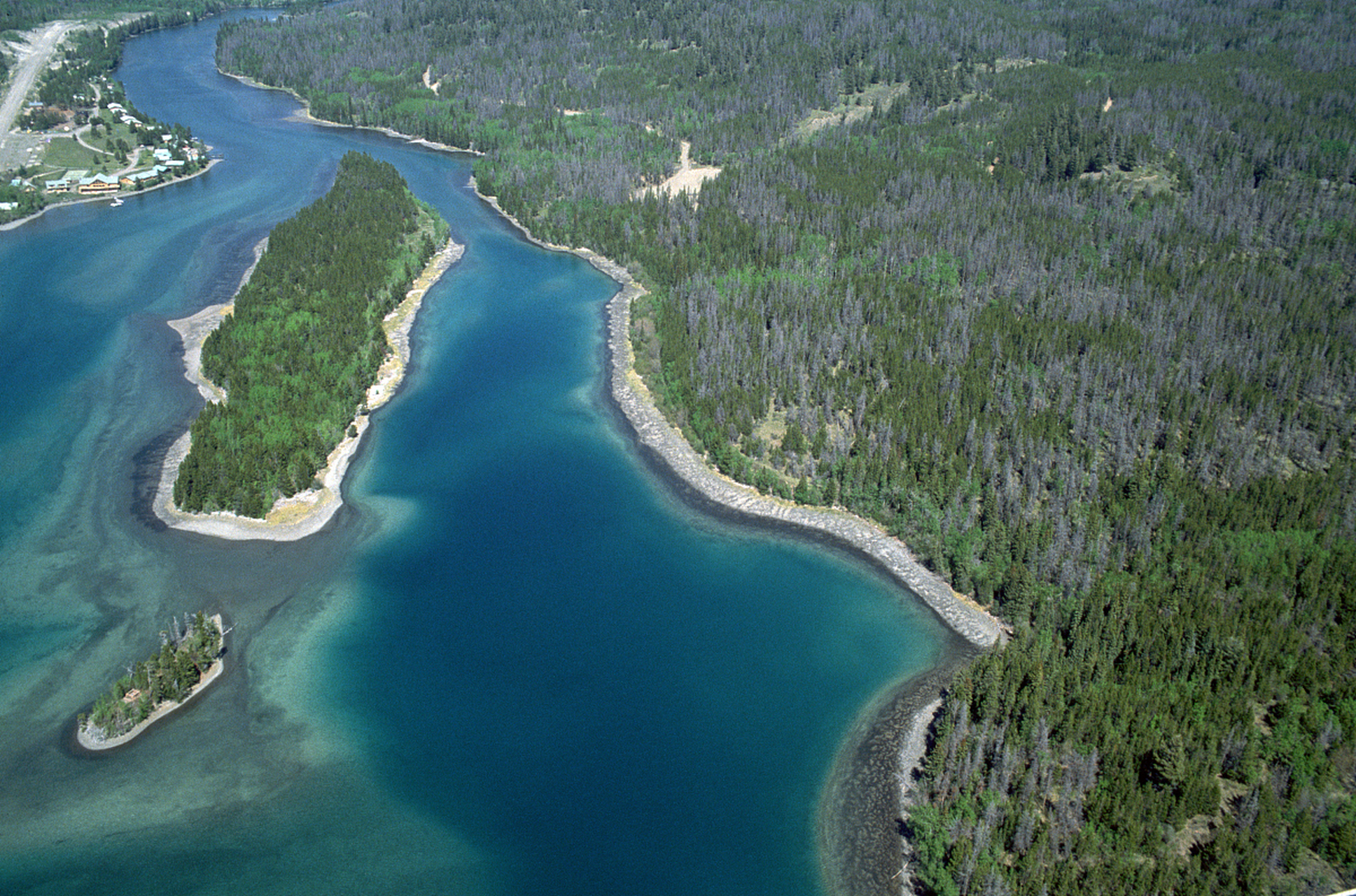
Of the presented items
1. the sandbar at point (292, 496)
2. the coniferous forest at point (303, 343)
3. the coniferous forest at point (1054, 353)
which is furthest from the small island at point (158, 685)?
the coniferous forest at point (1054, 353)

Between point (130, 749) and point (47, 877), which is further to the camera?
point (130, 749)

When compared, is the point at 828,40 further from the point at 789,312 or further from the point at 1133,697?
the point at 1133,697

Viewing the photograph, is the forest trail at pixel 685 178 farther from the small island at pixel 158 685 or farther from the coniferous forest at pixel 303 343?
the small island at pixel 158 685

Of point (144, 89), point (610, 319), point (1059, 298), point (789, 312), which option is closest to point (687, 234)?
point (610, 319)

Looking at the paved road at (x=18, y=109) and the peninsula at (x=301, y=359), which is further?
the paved road at (x=18, y=109)

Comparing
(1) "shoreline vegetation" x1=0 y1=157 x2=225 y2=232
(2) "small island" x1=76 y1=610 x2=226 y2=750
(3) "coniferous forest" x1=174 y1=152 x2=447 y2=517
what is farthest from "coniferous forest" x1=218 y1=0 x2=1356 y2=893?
(2) "small island" x1=76 y1=610 x2=226 y2=750

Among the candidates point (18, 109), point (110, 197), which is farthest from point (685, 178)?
point (18, 109)
